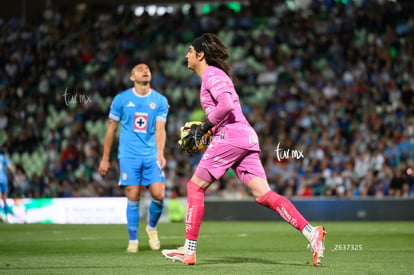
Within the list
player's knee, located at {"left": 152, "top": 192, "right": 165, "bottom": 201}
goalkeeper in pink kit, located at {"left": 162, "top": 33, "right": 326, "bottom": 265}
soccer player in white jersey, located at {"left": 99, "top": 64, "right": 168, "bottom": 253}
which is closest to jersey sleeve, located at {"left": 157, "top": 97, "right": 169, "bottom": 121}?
soccer player in white jersey, located at {"left": 99, "top": 64, "right": 168, "bottom": 253}

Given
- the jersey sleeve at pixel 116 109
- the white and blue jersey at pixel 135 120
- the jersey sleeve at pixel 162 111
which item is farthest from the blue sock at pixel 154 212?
the jersey sleeve at pixel 116 109

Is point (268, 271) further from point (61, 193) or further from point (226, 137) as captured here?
point (61, 193)

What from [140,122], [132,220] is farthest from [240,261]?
[140,122]

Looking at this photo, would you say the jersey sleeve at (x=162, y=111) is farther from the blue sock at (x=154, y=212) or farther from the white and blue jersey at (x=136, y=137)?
the blue sock at (x=154, y=212)

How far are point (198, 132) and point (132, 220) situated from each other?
11.2ft

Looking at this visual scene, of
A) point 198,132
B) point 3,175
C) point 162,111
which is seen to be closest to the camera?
point 198,132

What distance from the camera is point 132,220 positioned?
11.7 m

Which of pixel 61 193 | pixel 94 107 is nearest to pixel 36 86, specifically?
pixel 94 107

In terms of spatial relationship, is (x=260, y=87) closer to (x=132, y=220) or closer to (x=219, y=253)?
(x=132, y=220)

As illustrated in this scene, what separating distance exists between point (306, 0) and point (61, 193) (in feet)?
36.6

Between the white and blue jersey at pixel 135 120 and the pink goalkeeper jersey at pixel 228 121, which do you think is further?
the white and blue jersey at pixel 135 120

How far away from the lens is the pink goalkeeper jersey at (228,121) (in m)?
8.81

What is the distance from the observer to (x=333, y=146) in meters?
23.0

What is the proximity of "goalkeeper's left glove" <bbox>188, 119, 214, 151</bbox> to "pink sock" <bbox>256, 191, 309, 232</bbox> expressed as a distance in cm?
92
